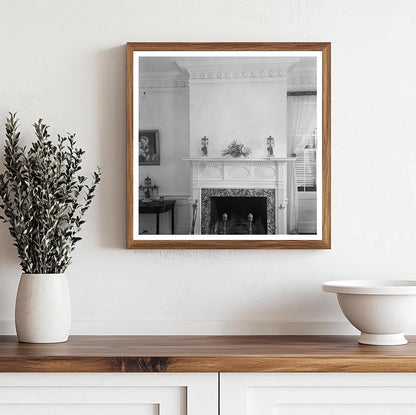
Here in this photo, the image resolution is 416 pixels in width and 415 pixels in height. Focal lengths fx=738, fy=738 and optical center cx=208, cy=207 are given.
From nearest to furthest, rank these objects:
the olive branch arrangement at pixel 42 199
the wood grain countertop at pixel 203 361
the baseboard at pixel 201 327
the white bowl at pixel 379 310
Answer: the wood grain countertop at pixel 203 361 < the white bowl at pixel 379 310 < the olive branch arrangement at pixel 42 199 < the baseboard at pixel 201 327

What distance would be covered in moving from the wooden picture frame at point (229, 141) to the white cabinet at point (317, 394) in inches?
20.4

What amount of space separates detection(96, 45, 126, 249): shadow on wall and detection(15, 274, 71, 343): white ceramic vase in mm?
269

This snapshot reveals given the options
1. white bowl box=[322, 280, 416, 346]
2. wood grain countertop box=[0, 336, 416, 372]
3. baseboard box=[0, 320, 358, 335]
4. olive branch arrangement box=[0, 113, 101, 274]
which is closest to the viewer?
wood grain countertop box=[0, 336, 416, 372]

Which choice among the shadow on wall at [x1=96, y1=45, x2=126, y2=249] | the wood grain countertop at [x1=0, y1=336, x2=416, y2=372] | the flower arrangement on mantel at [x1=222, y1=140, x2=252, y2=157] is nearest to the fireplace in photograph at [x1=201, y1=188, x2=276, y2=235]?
the flower arrangement on mantel at [x1=222, y1=140, x2=252, y2=157]

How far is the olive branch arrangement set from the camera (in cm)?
219

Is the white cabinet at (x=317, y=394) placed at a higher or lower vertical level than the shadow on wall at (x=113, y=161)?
lower

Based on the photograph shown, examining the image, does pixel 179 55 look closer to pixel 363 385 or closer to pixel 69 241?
pixel 69 241

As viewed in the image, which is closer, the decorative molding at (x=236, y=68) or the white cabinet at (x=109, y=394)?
the white cabinet at (x=109, y=394)

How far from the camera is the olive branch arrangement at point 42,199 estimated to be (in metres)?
2.19

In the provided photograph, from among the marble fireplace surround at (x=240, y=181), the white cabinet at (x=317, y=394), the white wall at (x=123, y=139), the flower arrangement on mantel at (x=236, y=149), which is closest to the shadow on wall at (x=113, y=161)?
the white wall at (x=123, y=139)

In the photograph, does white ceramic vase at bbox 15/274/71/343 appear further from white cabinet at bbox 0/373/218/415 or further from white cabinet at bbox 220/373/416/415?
white cabinet at bbox 220/373/416/415

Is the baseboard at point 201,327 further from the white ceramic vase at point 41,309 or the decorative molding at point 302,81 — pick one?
the decorative molding at point 302,81

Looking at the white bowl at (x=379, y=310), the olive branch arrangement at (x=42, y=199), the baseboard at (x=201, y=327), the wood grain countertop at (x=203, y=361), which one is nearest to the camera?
the wood grain countertop at (x=203, y=361)

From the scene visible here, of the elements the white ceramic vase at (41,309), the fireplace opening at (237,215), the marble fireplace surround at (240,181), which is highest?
the marble fireplace surround at (240,181)
